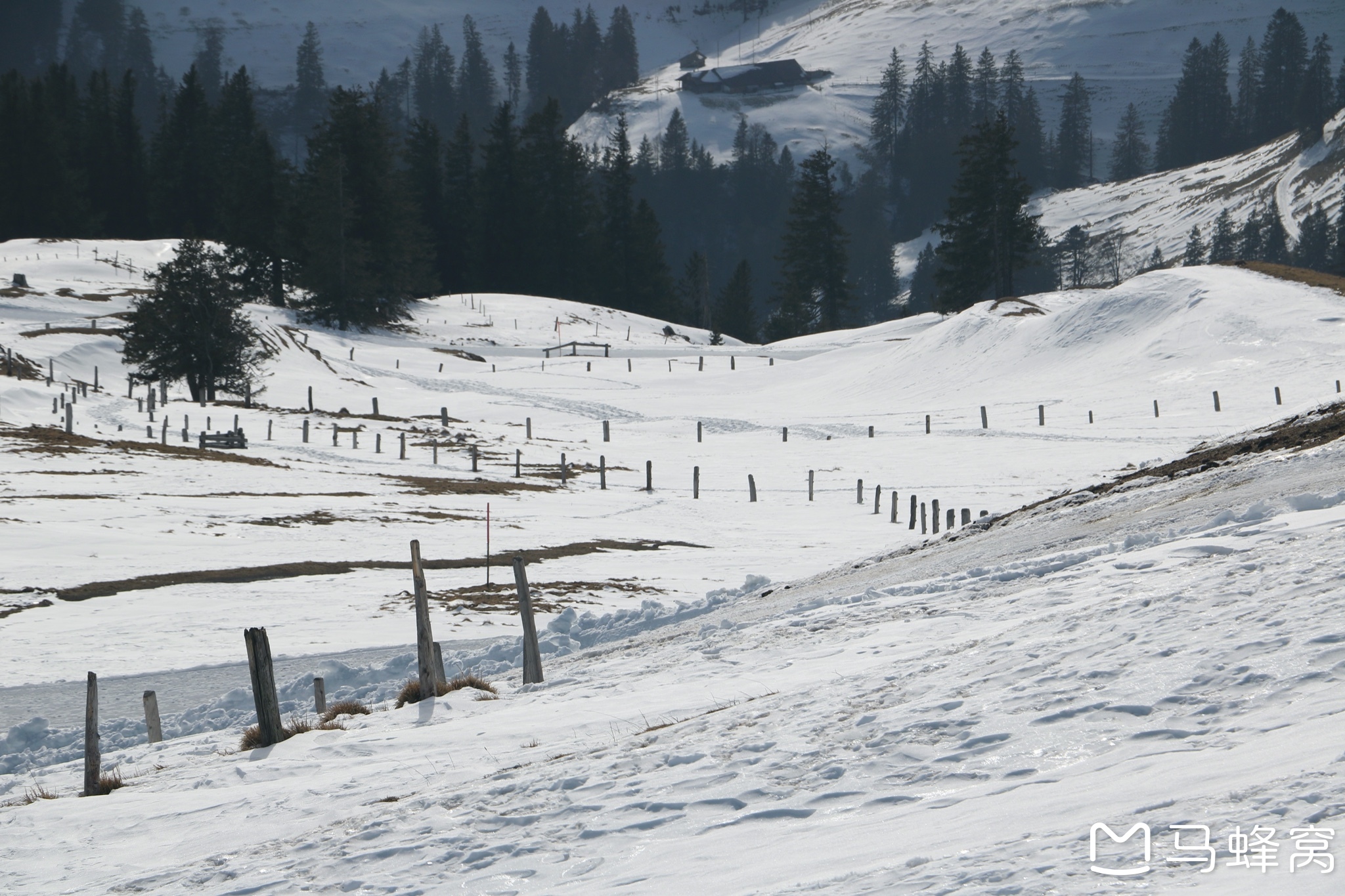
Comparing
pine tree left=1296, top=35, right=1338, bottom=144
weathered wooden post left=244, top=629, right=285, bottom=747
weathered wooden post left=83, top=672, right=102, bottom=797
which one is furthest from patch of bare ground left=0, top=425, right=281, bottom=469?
pine tree left=1296, top=35, right=1338, bottom=144

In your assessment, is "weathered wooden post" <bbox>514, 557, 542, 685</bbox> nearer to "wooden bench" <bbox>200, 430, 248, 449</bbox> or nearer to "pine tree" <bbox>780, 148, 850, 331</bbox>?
"wooden bench" <bbox>200, 430, 248, 449</bbox>

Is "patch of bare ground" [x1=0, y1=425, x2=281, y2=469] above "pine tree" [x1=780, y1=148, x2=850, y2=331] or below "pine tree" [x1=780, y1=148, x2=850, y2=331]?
below

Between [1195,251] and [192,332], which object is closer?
[192,332]

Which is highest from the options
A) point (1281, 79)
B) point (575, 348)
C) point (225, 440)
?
point (1281, 79)

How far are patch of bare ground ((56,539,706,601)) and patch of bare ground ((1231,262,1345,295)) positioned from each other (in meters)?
43.6

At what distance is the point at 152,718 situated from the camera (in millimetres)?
12523

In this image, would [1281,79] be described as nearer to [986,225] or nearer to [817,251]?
[817,251]

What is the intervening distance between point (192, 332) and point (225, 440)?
14.2m

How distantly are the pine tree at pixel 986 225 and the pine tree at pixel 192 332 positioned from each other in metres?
46.0

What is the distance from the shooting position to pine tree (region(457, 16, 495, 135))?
186750mm

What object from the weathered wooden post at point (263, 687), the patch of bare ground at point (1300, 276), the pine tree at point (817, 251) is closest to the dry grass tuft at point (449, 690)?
the weathered wooden post at point (263, 687)

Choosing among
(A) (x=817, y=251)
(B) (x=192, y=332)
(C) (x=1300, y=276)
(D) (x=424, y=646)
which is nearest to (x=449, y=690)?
(D) (x=424, y=646)

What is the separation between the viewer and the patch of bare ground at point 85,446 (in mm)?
31797

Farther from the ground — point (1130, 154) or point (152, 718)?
point (1130, 154)
